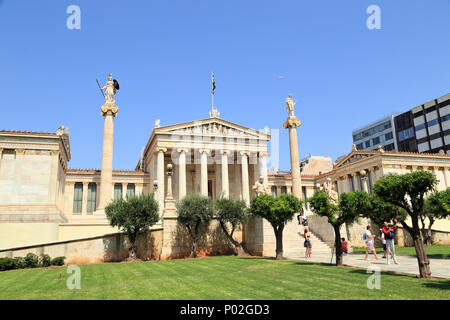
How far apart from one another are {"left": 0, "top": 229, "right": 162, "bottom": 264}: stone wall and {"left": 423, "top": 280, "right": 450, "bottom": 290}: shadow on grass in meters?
20.7

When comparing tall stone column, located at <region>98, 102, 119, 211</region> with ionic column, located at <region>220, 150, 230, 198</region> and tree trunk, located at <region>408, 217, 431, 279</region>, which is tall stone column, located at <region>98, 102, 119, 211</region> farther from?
tree trunk, located at <region>408, 217, 431, 279</region>

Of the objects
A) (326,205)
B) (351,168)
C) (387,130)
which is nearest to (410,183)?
(326,205)

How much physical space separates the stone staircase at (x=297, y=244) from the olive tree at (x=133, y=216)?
36.3ft

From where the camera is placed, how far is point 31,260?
22.2 meters

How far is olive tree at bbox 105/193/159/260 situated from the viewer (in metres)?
26.3

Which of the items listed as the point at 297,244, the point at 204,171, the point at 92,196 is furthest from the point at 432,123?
the point at 92,196

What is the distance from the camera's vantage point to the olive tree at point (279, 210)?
2253cm

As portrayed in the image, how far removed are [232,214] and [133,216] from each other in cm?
797

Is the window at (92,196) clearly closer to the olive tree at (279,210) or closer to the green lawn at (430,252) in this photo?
the olive tree at (279,210)

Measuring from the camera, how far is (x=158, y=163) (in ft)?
151

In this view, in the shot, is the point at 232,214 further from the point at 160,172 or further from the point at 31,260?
the point at 160,172
